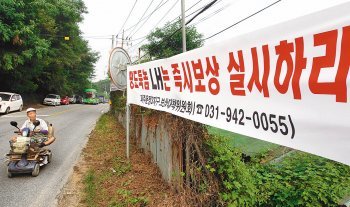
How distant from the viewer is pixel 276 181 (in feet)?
17.0

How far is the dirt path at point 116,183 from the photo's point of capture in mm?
5305

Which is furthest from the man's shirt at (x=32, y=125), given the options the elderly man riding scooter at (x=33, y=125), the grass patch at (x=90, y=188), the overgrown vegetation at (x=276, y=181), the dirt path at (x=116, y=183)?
the overgrown vegetation at (x=276, y=181)

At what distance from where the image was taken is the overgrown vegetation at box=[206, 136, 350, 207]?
177 inches

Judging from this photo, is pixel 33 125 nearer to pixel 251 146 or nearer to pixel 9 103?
pixel 251 146

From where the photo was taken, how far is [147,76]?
259 inches

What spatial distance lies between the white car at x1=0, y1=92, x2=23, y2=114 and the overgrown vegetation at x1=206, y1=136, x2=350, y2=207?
72.2 feet

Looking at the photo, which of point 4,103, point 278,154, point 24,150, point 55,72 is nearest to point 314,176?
point 278,154

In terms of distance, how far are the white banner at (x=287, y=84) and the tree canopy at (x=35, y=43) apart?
23.3 metres

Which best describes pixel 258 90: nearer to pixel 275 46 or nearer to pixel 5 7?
pixel 275 46

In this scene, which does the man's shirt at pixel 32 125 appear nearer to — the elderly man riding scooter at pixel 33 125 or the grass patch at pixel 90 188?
the elderly man riding scooter at pixel 33 125

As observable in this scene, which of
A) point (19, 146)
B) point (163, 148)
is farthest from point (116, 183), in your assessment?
point (19, 146)

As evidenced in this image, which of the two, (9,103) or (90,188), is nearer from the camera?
(90,188)

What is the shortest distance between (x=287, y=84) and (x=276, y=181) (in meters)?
3.01

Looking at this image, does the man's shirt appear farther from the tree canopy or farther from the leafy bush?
the tree canopy
